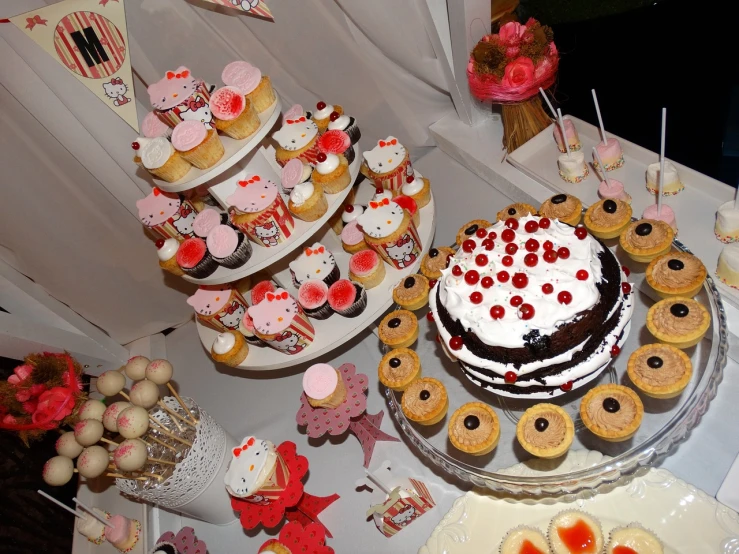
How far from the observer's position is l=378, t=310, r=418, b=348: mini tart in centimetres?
156

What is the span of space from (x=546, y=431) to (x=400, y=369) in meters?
0.39

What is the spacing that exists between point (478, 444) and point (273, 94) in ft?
3.55

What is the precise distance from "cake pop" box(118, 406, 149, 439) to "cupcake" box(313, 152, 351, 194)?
2.64 feet

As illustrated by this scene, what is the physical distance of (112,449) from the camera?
1.67m

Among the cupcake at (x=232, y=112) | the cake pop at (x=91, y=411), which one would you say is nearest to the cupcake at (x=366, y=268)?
the cupcake at (x=232, y=112)

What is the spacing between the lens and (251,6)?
1.89m

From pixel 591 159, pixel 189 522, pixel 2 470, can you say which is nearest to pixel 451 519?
pixel 189 522

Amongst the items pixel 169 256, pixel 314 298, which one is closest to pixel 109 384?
pixel 169 256

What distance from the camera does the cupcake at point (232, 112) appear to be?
1.50m

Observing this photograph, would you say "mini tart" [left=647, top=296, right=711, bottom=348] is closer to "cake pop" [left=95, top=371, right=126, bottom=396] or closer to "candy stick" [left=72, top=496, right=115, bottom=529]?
"cake pop" [left=95, top=371, right=126, bottom=396]

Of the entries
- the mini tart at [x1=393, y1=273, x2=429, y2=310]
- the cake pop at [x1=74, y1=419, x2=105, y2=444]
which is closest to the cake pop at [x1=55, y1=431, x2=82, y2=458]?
the cake pop at [x1=74, y1=419, x2=105, y2=444]

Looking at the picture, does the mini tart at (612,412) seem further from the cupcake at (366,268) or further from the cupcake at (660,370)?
the cupcake at (366,268)

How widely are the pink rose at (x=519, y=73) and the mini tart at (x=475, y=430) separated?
1076mm

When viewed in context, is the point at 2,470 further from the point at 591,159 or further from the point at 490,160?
the point at 591,159
